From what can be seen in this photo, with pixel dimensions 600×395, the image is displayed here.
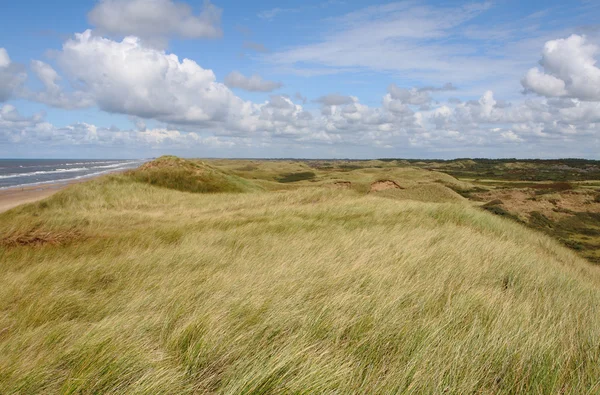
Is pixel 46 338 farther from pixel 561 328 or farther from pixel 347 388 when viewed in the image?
pixel 561 328

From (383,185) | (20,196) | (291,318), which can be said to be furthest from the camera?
(20,196)

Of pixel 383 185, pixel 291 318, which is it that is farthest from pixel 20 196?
pixel 291 318

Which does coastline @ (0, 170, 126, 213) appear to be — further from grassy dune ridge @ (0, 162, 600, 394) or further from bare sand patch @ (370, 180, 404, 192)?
grassy dune ridge @ (0, 162, 600, 394)

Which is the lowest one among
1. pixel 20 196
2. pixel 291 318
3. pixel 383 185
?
Answer: pixel 20 196

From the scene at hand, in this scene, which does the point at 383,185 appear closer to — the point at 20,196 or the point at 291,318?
the point at 291,318

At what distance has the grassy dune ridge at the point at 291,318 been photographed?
2.67 m

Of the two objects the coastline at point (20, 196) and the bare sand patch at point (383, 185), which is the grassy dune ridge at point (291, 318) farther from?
the coastline at point (20, 196)

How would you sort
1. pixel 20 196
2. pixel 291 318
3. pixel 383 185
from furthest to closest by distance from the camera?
pixel 20 196
pixel 383 185
pixel 291 318

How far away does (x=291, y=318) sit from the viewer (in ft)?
11.7

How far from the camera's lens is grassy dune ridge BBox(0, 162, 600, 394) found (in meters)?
2.67

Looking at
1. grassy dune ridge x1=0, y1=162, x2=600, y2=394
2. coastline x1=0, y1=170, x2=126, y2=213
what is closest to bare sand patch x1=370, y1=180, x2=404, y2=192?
grassy dune ridge x1=0, y1=162, x2=600, y2=394

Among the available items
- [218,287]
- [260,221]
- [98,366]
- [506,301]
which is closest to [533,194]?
[260,221]

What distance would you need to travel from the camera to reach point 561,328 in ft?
12.1

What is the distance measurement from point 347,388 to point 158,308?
242 centimetres
